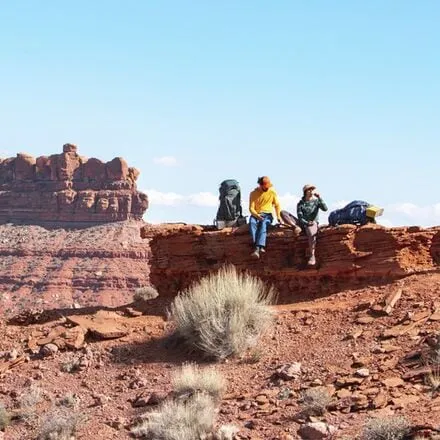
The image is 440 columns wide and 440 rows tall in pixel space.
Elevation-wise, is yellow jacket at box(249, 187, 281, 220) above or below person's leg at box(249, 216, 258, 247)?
above

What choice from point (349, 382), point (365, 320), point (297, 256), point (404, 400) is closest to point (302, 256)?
point (297, 256)

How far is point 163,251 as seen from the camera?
45.3 ft

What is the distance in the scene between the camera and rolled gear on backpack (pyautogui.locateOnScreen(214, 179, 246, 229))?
1338cm

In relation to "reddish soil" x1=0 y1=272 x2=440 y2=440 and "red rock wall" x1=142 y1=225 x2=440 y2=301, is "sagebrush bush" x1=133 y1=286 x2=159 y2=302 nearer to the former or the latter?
"red rock wall" x1=142 y1=225 x2=440 y2=301

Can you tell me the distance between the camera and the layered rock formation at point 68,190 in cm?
7588

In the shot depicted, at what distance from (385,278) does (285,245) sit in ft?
5.93

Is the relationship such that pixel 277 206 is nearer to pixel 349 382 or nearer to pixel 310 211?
pixel 310 211

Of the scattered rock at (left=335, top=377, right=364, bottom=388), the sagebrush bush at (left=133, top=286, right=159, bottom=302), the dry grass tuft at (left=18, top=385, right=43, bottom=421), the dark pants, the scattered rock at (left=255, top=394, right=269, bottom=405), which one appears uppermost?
the dark pants

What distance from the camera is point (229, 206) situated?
44.1 ft

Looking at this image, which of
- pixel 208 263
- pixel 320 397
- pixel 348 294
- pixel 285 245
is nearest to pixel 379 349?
pixel 320 397

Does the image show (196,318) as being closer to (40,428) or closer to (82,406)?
(82,406)

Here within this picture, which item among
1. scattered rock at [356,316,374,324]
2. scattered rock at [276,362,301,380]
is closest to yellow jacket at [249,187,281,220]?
scattered rock at [356,316,374,324]

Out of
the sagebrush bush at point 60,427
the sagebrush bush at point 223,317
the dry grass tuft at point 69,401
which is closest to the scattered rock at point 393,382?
the sagebrush bush at point 223,317

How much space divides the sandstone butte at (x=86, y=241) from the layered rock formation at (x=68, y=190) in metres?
0.10
